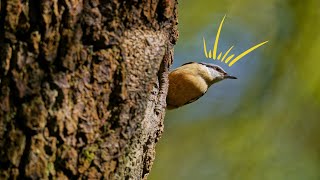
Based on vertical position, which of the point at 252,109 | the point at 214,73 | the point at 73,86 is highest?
the point at 73,86

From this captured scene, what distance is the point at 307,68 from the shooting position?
21.7 feet

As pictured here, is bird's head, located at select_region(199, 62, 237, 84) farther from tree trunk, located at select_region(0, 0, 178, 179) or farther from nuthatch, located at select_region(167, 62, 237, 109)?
tree trunk, located at select_region(0, 0, 178, 179)

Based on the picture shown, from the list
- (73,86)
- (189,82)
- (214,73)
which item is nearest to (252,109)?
(214,73)

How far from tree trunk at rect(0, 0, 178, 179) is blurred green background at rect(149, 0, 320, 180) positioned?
15.1ft

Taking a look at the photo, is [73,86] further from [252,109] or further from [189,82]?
[252,109]

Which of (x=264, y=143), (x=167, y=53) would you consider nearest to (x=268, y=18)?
(x=264, y=143)

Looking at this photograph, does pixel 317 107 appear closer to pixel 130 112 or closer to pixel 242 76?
pixel 242 76

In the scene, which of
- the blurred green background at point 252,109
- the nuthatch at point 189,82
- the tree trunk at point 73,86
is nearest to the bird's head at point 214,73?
the nuthatch at point 189,82

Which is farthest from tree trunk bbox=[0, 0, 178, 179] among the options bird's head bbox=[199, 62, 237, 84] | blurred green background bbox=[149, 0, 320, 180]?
blurred green background bbox=[149, 0, 320, 180]

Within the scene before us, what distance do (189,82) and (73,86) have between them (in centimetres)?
129

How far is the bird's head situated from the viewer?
3.41m

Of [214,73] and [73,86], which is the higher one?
[73,86]

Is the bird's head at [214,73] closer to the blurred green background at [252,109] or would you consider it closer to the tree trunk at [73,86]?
the tree trunk at [73,86]

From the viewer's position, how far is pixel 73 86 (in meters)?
1.88
